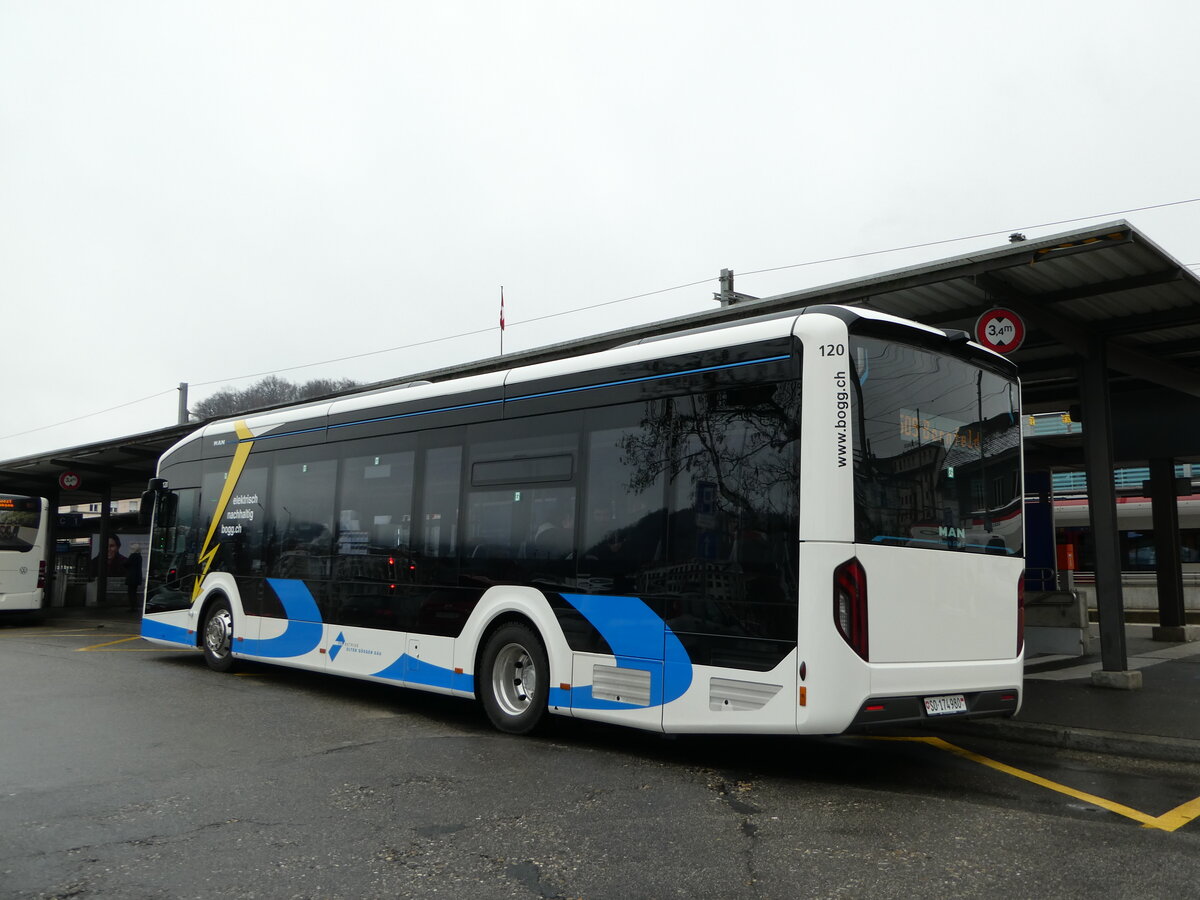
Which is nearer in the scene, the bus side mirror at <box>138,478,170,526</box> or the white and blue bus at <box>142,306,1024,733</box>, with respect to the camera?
the white and blue bus at <box>142,306,1024,733</box>

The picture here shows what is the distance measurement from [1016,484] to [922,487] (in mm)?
1321

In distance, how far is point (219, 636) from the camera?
12.7 metres

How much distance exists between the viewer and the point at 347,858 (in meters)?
4.96

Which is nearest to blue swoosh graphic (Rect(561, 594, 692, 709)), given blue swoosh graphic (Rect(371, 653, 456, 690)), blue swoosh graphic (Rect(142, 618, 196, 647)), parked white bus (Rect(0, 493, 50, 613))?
blue swoosh graphic (Rect(371, 653, 456, 690))

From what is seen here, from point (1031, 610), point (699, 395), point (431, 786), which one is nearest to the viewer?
point (431, 786)

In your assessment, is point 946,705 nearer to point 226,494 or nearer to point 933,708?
point 933,708

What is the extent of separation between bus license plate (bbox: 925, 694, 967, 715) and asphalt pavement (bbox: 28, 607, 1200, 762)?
205 millimetres

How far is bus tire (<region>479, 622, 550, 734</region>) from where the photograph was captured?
27.2 feet

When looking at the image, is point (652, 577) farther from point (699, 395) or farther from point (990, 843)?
point (990, 843)

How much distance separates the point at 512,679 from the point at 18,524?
1810 centimetres

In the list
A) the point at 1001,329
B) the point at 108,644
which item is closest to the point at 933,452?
the point at 1001,329

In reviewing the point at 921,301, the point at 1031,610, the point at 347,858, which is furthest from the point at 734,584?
the point at 1031,610

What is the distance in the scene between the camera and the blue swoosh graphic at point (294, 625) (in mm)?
10914

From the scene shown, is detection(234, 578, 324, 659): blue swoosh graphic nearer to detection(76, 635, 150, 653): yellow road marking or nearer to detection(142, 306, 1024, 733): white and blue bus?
detection(142, 306, 1024, 733): white and blue bus
